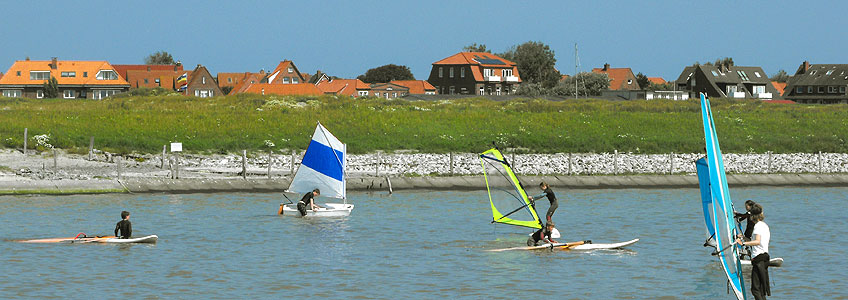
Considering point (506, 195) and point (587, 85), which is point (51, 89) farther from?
point (506, 195)

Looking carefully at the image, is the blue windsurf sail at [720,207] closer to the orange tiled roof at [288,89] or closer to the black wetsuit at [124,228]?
the black wetsuit at [124,228]

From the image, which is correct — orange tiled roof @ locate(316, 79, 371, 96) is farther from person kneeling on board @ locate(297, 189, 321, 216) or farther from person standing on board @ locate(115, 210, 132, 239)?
person standing on board @ locate(115, 210, 132, 239)

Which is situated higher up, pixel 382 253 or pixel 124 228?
pixel 124 228

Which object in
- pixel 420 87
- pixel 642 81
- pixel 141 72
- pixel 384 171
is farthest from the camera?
pixel 642 81

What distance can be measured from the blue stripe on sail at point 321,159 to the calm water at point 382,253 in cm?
199

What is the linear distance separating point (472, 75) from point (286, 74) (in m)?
27.9

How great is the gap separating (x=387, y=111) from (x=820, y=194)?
110ft

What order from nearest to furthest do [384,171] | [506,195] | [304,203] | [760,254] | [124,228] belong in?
[760,254] → [124,228] → [506,195] → [304,203] → [384,171]

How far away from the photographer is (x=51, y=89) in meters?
128

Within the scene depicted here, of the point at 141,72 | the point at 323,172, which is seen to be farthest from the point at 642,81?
the point at 323,172

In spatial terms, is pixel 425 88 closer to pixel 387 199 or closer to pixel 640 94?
pixel 640 94

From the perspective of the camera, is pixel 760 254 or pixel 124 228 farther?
pixel 124 228

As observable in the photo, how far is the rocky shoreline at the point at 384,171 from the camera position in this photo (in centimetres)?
4778

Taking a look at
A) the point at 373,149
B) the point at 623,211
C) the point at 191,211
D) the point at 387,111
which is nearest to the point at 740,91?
the point at 387,111
